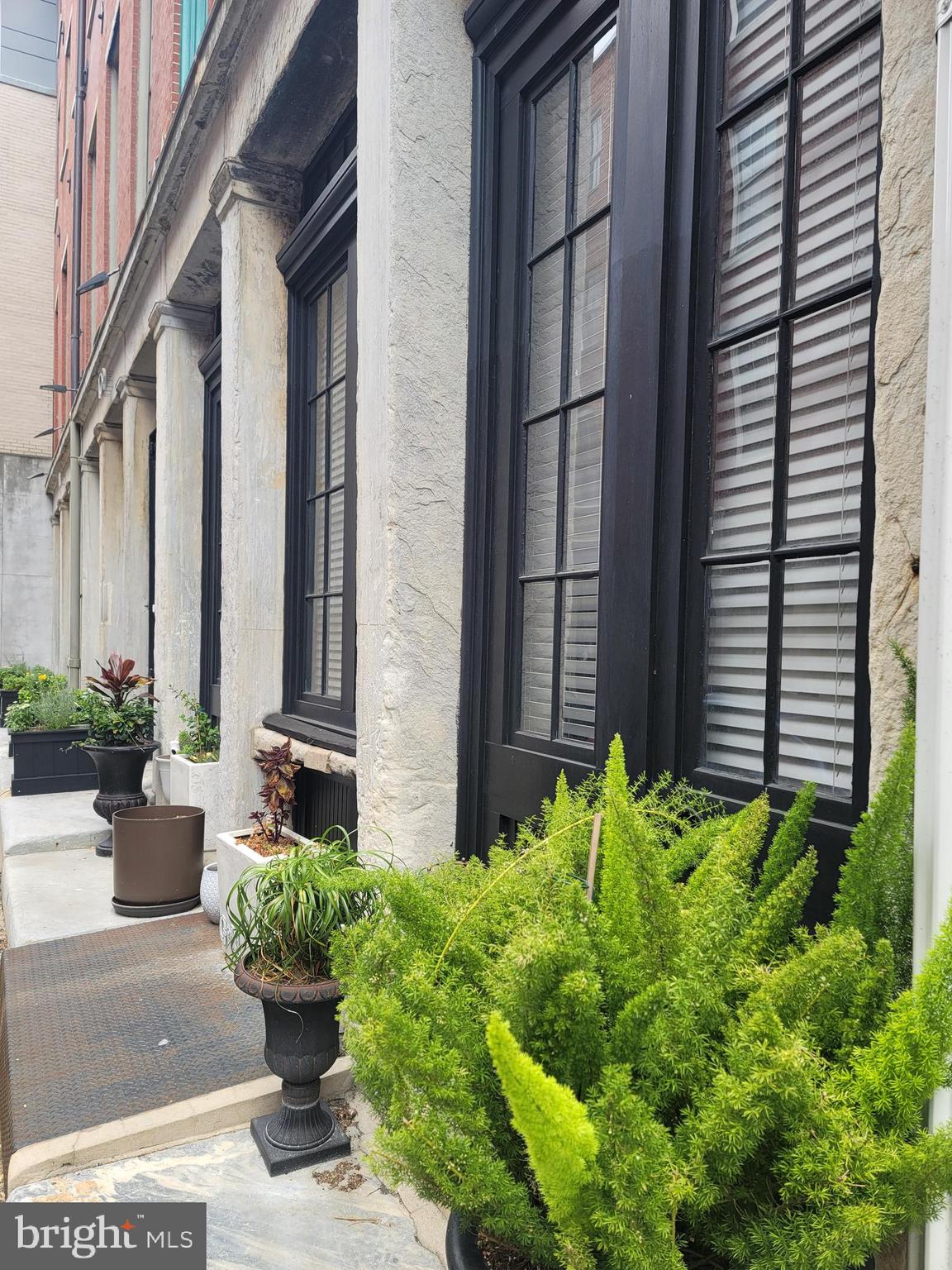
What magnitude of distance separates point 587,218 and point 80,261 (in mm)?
13171

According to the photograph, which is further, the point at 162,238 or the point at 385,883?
the point at 162,238

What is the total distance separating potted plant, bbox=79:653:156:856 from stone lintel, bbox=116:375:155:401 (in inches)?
144

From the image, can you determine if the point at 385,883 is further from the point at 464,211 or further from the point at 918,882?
the point at 464,211

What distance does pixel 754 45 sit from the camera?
6.70 feet

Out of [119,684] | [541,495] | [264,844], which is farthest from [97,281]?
[541,495]

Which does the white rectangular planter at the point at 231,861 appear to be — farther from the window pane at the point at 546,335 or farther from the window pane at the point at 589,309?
the window pane at the point at 589,309

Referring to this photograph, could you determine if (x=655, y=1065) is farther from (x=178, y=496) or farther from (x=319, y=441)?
(x=178, y=496)

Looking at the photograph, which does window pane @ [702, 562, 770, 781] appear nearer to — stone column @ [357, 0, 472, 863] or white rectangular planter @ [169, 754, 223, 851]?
stone column @ [357, 0, 472, 863]

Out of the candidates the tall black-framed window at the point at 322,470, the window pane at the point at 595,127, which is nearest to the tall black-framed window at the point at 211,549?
the tall black-framed window at the point at 322,470

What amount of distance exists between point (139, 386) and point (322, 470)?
17.0 ft

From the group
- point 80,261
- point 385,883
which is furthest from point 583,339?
point 80,261

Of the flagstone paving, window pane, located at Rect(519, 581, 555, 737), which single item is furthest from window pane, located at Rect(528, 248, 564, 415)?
the flagstone paving

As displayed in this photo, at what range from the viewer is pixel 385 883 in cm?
135

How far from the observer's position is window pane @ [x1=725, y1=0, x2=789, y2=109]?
197 cm
